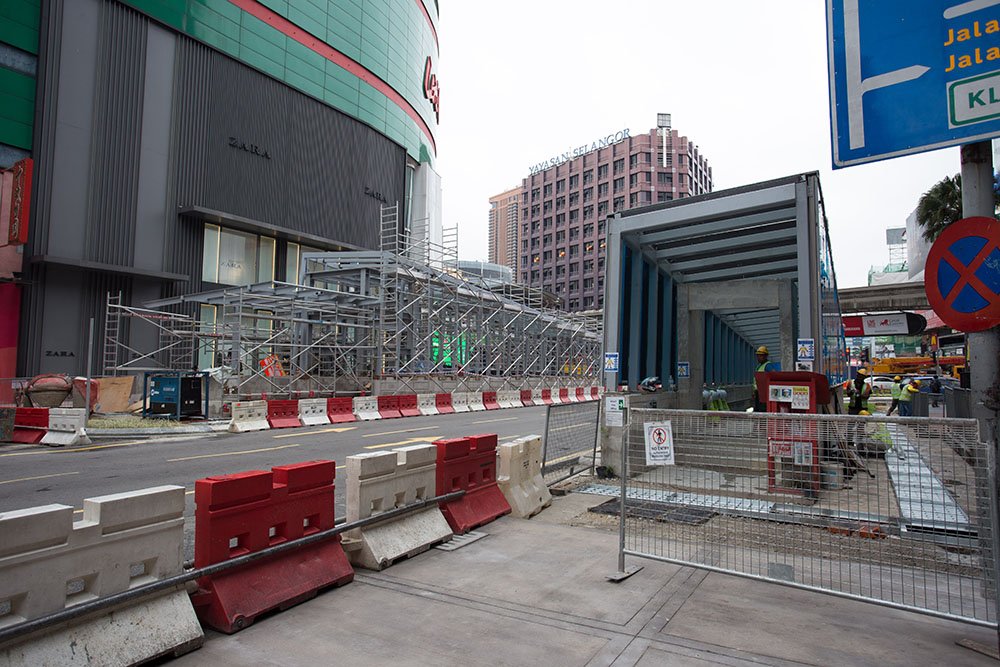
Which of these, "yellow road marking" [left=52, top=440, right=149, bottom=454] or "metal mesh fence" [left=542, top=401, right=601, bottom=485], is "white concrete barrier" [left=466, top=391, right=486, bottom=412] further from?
"metal mesh fence" [left=542, top=401, right=601, bottom=485]

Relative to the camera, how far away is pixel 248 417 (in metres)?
17.1

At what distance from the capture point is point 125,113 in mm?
26016

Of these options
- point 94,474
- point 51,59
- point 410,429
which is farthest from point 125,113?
point 94,474

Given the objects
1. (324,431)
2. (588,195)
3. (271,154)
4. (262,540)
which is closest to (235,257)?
(271,154)

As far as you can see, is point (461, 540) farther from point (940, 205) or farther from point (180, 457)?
point (940, 205)

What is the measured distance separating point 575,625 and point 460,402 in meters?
21.5

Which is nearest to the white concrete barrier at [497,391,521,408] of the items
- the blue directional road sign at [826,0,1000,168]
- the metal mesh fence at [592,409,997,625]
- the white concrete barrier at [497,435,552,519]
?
the white concrete barrier at [497,435,552,519]

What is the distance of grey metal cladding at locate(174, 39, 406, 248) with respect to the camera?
2895 centimetres

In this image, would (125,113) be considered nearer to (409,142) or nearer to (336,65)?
(336,65)

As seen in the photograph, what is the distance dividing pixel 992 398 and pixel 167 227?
30.1m

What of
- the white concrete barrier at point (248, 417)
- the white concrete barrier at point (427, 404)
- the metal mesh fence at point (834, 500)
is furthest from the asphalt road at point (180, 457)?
the white concrete barrier at point (427, 404)

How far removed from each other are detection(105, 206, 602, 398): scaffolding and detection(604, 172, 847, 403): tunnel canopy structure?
14344mm

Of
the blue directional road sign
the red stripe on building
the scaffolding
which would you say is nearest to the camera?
the blue directional road sign

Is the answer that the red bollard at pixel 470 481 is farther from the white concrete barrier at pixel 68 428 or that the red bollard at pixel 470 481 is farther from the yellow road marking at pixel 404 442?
the white concrete barrier at pixel 68 428
